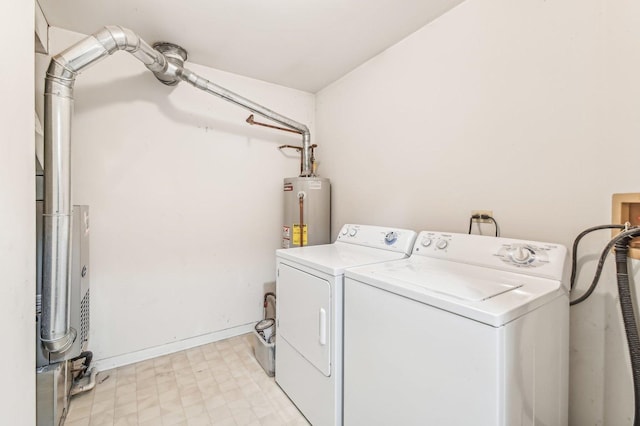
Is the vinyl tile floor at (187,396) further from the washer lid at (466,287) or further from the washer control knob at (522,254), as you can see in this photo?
the washer control knob at (522,254)

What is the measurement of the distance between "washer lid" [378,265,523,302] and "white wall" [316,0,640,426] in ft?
1.54

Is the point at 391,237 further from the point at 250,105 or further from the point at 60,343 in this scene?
the point at 60,343

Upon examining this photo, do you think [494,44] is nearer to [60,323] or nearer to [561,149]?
[561,149]

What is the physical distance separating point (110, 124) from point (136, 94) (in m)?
0.30

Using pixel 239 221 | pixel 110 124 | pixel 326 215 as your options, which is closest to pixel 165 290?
pixel 239 221

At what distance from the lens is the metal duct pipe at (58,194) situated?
1.33m

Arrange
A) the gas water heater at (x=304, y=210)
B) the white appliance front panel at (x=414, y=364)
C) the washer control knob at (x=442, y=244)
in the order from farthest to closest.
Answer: the gas water heater at (x=304, y=210)
the washer control knob at (x=442, y=244)
the white appliance front panel at (x=414, y=364)

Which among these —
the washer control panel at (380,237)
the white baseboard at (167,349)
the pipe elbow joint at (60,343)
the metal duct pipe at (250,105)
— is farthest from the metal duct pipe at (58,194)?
the washer control panel at (380,237)

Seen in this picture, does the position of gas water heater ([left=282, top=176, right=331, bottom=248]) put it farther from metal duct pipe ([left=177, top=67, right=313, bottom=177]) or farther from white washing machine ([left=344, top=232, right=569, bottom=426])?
white washing machine ([left=344, top=232, right=569, bottom=426])

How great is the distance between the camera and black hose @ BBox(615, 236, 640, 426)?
1.00 m

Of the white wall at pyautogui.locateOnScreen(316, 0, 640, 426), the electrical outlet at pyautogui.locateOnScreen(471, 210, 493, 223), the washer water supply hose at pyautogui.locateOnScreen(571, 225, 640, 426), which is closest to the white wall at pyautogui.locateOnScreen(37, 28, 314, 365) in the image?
the white wall at pyautogui.locateOnScreen(316, 0, 640, 426)

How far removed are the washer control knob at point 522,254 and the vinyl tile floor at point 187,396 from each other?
1422 mm

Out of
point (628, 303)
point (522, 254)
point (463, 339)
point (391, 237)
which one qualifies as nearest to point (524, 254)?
point (522, 254)

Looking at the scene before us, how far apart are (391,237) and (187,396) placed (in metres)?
1.66
